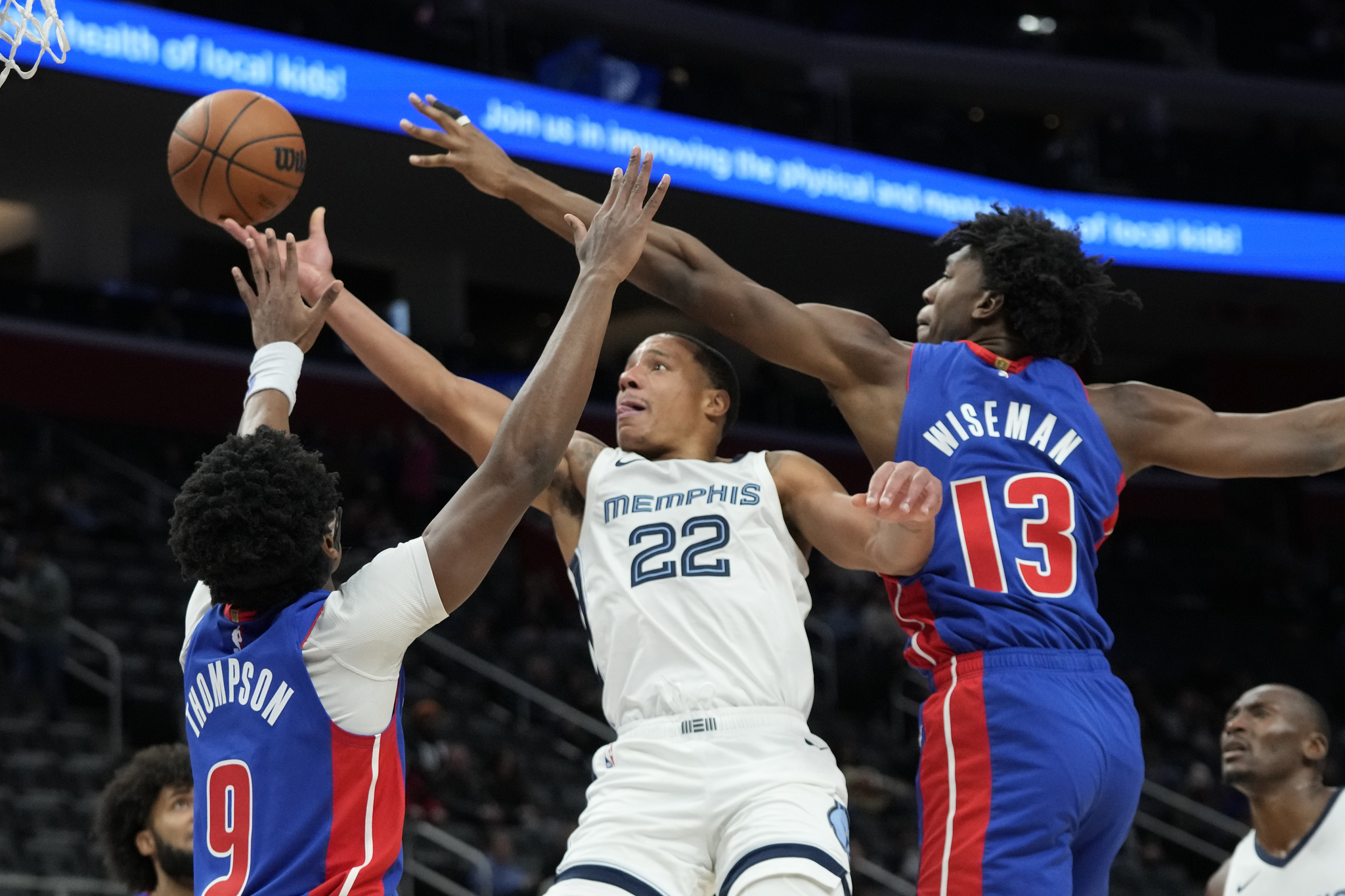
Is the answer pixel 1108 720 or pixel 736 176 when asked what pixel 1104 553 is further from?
pixel 1108 720

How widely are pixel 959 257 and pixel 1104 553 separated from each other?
18.7 meters

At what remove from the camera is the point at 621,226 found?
11.9 feet

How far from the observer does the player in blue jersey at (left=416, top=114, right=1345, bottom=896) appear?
369cm

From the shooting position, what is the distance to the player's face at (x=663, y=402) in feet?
14.6

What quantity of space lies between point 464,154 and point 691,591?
1.28 meters

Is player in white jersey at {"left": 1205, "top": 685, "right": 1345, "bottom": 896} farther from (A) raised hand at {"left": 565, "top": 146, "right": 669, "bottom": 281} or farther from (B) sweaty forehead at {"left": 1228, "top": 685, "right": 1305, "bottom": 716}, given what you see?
(A) raised hand at {"left": 565, "top": 146, "right": 669, "bottom": 281}

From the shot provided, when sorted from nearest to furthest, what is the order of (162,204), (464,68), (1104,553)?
1. (464,68)
2. (162,204)
3. (1104,553)

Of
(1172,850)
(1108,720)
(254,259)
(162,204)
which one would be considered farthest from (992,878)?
(162,204)

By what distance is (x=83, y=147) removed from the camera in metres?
17.1

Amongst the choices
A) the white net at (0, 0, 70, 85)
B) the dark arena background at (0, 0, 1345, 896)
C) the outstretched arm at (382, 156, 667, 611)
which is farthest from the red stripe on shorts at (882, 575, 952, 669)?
the dark arena background at (0, 0, 1345, 896)

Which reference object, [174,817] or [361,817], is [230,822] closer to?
[361,817]

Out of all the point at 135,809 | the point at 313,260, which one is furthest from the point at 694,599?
the point at 135,809

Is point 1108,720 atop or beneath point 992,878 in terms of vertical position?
atop

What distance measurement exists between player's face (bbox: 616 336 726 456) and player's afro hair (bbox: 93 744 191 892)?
59.4 inches
